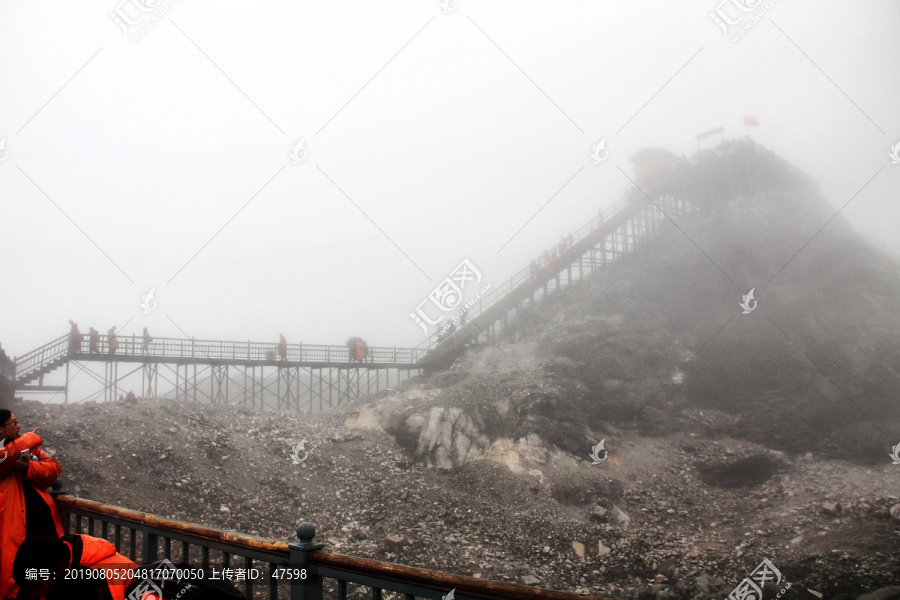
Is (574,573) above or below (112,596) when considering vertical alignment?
below

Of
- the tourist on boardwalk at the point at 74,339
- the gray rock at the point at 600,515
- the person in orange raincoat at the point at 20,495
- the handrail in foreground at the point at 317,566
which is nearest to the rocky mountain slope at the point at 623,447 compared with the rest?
the gray rock at the point at 600,515

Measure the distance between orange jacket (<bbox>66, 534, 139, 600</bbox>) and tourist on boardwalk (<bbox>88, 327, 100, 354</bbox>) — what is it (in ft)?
63.5

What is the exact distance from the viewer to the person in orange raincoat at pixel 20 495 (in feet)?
14.0

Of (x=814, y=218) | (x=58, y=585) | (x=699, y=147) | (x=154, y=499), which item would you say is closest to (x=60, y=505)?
(x=58, y=585)

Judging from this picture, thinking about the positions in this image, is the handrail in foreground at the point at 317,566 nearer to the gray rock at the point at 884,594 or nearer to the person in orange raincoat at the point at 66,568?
the person in orange raincoat at the point at 66,568

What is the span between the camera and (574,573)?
11.8 m

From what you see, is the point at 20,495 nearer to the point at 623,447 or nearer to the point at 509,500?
the point at 509,500

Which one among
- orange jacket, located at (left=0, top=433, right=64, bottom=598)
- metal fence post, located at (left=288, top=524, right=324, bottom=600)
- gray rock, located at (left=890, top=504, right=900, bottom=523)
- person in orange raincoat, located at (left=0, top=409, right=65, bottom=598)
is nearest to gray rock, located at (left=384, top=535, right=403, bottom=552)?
person in orange raincoat, located at (left=0, top=409, right=65, bottom=598)

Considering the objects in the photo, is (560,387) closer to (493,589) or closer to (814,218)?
(493,589)

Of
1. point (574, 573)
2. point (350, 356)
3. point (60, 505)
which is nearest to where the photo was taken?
point (60, 505)

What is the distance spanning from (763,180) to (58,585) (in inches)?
1443

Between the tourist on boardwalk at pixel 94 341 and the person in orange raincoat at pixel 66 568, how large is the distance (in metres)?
19.2

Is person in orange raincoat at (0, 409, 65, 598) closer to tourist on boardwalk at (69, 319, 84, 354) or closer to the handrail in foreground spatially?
the handrail in foreground

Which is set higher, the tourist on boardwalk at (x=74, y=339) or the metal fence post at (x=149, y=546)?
the tourist on boardwalk at (x=74, y=339)
